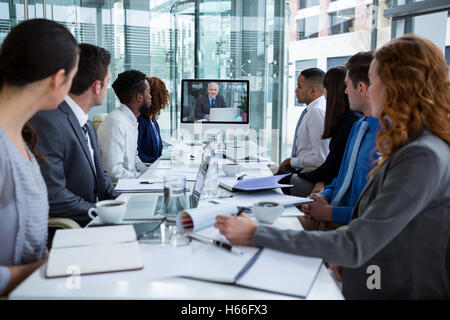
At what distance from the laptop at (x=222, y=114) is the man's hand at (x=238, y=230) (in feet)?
8.37

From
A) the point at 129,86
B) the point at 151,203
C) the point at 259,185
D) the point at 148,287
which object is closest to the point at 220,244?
the point at 148,287

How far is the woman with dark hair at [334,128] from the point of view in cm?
260

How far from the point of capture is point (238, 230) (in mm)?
1206

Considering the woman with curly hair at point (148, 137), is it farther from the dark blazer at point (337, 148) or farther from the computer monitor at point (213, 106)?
the dark blazer at point (337, 148)

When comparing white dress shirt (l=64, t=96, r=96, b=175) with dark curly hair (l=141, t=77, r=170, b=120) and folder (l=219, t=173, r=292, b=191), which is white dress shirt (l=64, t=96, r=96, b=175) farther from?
dark curly hair (l=141, t=77, r=170, b=120)

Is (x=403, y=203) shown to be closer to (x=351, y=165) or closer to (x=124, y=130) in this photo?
(x=351, y=165)

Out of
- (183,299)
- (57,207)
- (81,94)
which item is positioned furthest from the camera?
(81,94)

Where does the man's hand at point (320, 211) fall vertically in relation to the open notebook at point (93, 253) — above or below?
below

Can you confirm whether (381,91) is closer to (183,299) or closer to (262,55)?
(183,299)

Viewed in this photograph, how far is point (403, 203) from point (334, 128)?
1.61m

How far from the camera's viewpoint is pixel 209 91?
12.3 ft

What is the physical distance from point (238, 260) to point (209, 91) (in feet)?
9.16

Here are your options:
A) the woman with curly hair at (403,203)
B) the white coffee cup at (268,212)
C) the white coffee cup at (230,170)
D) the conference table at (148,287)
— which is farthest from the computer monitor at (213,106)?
the conference table at (148,287)

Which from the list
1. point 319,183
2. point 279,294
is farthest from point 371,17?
point 279,294
